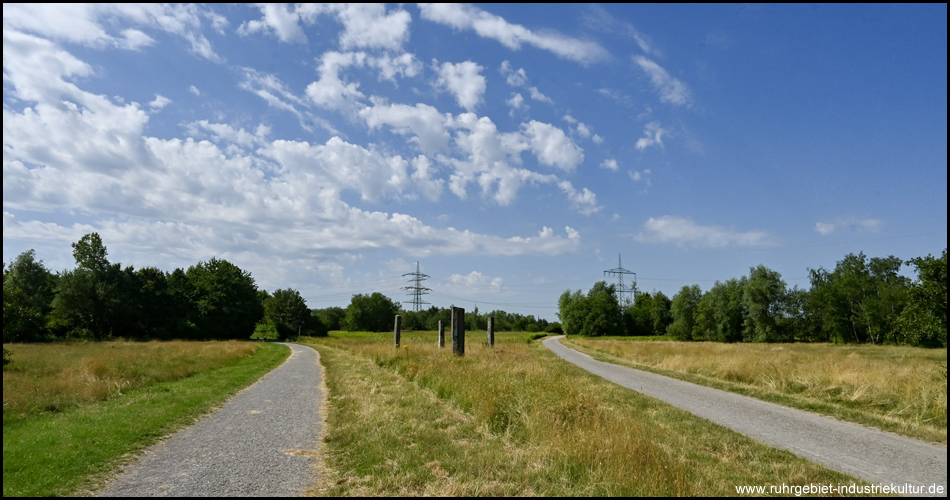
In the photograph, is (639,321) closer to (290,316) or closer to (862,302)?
(862,302)

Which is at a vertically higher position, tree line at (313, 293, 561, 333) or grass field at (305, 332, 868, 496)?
grass field at (305, 332, 868, 496)

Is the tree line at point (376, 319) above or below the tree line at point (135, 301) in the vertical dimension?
below

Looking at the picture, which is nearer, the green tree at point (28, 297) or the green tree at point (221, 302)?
the green tree at point (28, 297)

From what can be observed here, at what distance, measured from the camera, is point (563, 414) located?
8.34 m

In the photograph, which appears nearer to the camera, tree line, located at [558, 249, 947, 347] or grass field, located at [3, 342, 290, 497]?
grass field, located at [3, 342, 290, 497]

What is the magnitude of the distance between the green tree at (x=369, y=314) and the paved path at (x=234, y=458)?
114 meters

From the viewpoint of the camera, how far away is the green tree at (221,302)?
67812mm

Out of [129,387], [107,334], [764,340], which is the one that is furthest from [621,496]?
[764,340]

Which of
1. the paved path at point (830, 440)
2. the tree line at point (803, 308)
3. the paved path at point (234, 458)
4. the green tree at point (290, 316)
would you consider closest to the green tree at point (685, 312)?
the tree line at point (803, 308)

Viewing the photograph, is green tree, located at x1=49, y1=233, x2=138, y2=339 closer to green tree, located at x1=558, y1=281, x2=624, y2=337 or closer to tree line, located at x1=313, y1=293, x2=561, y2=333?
tree line, located at x1=313, y1=293, x2=561, y2=333

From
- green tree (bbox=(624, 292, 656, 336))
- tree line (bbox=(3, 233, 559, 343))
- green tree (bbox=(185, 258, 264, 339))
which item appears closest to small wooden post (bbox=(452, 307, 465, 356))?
tree line (bbox=(3, 233, 559, 343))

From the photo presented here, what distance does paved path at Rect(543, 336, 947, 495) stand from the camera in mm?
6457

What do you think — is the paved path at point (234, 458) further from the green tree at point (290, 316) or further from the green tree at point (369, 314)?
the green tree at point (369, 314)

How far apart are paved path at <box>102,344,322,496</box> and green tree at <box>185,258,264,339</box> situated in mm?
64608
